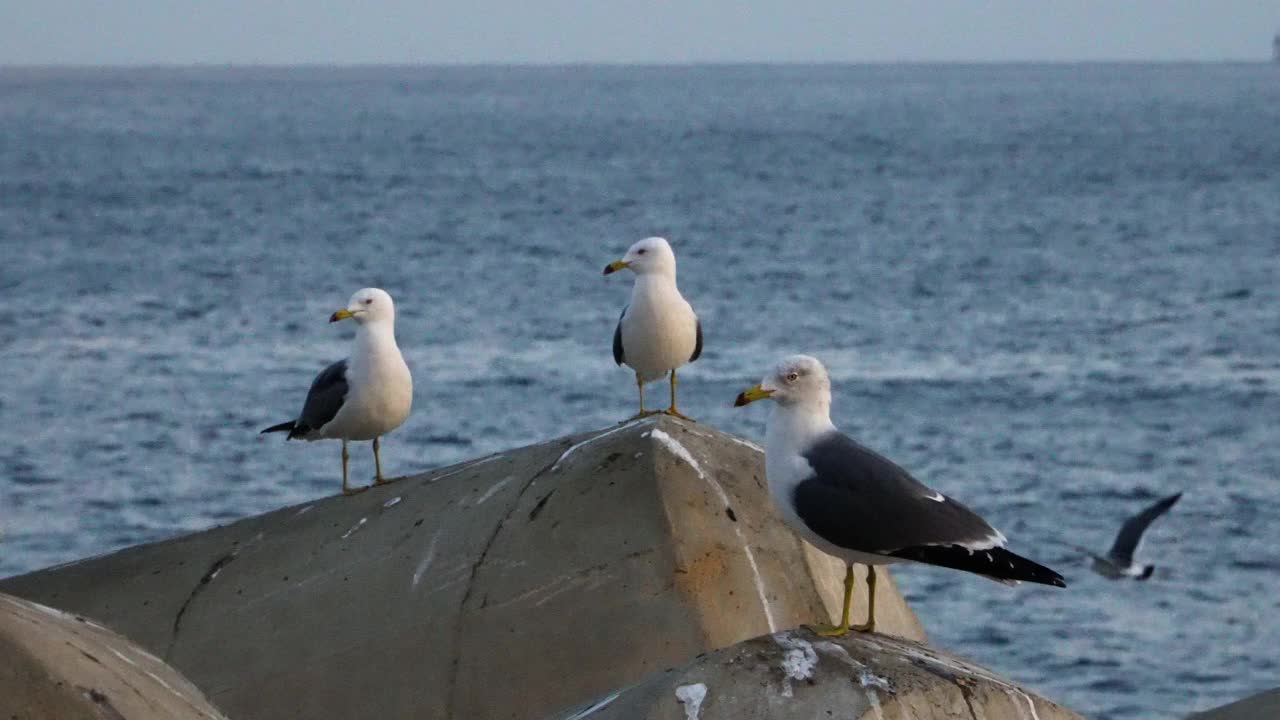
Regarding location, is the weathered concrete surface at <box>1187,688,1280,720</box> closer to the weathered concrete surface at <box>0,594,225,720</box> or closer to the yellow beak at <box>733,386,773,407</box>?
the yellow beak at <box>733,386,773,407</box>

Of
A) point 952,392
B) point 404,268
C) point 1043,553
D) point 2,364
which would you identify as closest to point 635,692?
point 1043,553

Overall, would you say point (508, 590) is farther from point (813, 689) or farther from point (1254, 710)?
point (1254, 710)

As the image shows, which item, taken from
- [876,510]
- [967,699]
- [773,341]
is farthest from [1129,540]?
[773,341]

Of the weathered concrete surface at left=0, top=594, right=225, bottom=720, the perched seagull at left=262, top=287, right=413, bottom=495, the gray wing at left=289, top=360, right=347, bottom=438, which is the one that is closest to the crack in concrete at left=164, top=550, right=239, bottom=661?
the perched seagull at left=262, top=287, right=413, bottom=495

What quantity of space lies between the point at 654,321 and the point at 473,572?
1584mm

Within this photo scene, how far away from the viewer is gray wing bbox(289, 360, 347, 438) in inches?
349

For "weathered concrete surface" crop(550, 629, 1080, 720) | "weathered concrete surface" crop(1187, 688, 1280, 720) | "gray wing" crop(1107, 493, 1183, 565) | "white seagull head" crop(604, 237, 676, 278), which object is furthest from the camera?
"gray wing" crop(1107, 493, 1183, 565)

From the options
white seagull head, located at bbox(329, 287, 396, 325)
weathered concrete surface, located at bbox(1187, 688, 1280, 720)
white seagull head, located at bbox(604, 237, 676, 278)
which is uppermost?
white seagull head, located at bbox(604, 237, 676, 278)

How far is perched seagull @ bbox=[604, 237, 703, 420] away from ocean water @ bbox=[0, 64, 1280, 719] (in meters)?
6.45

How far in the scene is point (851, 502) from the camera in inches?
234

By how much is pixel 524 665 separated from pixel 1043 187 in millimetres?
56857

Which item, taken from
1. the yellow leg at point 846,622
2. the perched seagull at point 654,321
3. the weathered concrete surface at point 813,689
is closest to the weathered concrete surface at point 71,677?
the weathered concrete surface at point 813,689

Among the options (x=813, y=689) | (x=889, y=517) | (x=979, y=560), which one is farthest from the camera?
(x=889, y=517)

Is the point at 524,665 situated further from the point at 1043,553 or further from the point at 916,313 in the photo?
the point at 916,313
